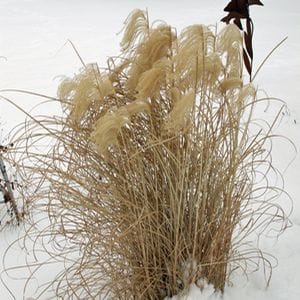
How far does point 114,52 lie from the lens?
3924 millimetres

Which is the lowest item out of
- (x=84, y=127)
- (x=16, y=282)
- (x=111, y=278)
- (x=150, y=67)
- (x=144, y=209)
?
(x=16, y=282)

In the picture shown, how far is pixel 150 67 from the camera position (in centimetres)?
107

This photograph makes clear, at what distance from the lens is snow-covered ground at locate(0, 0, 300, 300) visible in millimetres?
1421

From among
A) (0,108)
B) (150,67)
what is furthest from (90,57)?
(150,67)

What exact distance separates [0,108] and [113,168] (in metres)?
2.05

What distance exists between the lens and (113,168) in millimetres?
1095

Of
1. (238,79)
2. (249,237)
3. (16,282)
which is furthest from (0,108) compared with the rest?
(238,79)

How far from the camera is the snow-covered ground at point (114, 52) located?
4.66ft

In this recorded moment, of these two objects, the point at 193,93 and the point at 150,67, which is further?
the point at 150,67

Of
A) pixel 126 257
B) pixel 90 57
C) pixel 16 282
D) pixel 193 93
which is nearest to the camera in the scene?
pixel 193 93

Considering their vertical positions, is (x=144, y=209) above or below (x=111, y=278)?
above

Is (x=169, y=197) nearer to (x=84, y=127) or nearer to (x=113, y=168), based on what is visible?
(x=113, y=168)

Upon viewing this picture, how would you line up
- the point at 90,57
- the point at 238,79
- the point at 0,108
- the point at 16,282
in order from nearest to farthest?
the point at 238,79 → the point at 16,282 → the point at 0,108 → the point at 90,57

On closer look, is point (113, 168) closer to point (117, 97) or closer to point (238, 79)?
point (117, 97)
